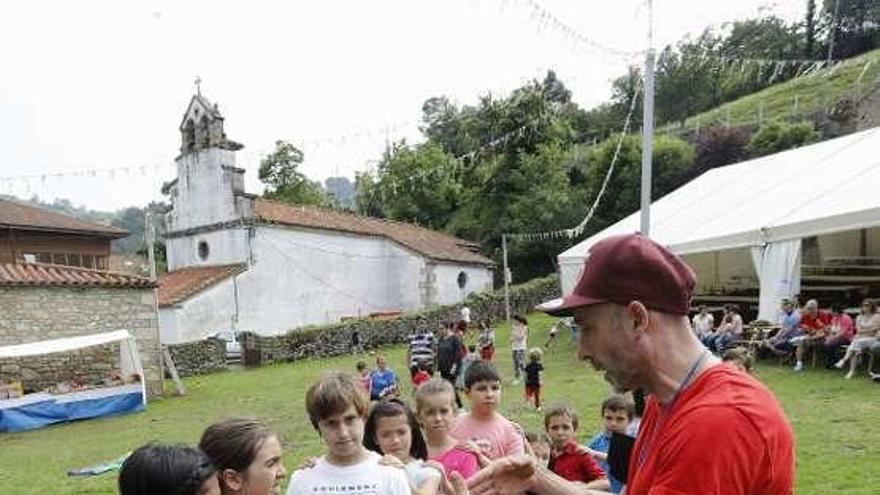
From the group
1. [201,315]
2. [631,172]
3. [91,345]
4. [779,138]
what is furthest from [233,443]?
[779,138]

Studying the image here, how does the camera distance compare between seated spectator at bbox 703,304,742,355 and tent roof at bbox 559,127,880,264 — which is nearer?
tent roof at bbox 559,127,880,264

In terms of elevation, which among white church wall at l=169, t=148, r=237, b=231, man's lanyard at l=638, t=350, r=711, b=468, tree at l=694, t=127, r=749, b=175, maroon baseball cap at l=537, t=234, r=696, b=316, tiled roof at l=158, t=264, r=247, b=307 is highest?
tree at l=694, t=127, r=749, b=175

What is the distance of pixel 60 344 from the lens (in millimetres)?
15750

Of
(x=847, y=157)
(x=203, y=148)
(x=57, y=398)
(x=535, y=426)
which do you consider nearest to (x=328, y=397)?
(x=535, y=426)

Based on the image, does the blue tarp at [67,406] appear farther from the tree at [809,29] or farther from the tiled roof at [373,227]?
the tree at [809,29]

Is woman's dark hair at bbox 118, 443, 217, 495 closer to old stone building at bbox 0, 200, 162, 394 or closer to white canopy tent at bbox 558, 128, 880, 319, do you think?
white canopy tent at bbox 558, 128, 880, 319

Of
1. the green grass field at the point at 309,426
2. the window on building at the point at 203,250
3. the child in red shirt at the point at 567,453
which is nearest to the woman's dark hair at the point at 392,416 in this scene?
the child in red shirt at the point at 567,453

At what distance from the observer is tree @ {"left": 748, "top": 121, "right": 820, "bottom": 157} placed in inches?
1491

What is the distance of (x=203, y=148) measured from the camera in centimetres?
3111

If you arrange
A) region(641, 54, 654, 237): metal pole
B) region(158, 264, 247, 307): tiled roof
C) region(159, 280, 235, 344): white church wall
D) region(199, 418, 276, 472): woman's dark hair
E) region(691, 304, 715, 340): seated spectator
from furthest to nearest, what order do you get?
region(158, 264, 247, 307): tiled roof
region(159, 280, 235, 344): white church wall
region(691, 304, 715, 340): seated spectator
region(641, 54, 654, 237): metal pole
region(199, 418, 276, 472): woman's dark hair

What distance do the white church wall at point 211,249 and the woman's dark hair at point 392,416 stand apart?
88.5 feet

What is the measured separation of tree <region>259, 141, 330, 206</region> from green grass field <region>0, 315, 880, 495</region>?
84.3 feet

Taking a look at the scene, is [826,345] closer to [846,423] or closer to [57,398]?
[846,423]

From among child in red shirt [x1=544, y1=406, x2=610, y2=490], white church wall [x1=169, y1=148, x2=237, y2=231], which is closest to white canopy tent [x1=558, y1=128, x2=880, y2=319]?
child in red shirt [x1=544, y1=406, x2=610, y2=490]
